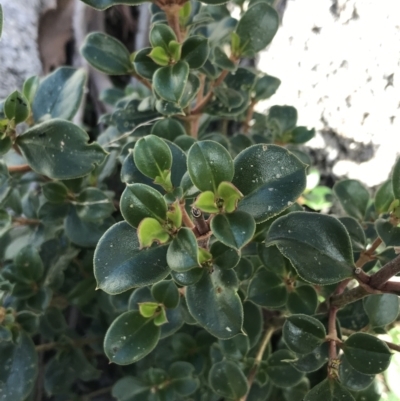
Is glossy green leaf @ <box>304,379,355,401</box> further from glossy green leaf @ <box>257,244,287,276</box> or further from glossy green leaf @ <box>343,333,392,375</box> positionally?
glossy green leaf @ <box>257,244,287,276</box>

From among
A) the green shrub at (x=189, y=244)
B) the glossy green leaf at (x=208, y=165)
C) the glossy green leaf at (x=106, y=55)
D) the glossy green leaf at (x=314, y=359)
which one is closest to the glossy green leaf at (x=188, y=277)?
the green shrub at (x=189, y=244)

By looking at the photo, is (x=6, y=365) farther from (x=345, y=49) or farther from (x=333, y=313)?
(x=345, y=49)

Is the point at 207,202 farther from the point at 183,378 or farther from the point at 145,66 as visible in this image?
the point at 183,378

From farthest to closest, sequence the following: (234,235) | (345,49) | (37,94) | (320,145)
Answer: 1. (320,145)
2. (345,49)
3. (37,94)
4. (234,235)

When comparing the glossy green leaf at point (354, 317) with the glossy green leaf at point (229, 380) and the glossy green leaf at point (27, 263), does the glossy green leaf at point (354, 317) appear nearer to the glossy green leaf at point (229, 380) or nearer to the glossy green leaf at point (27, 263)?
the glossy green leaf at point (229, 380)

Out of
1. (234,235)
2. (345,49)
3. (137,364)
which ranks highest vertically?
(345,49)

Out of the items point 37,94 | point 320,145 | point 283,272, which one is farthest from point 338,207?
point 37,94

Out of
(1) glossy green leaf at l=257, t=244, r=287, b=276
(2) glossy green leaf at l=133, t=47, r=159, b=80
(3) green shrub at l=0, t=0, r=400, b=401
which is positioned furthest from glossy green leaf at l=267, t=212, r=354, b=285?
(2) glossy green leaf at l=133, t=47, r=159, b=80
